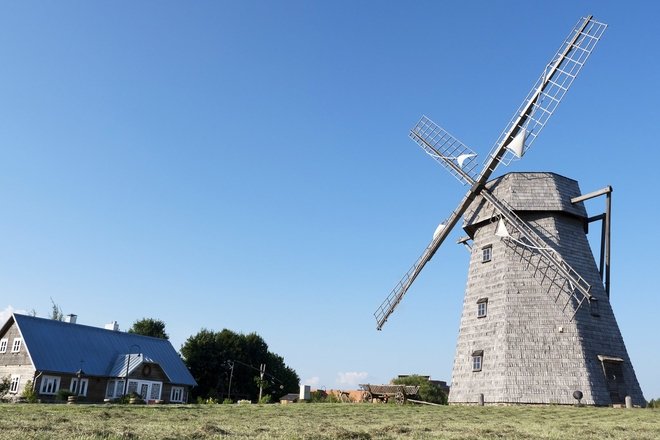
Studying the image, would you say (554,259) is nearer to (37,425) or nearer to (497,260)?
(497,260)

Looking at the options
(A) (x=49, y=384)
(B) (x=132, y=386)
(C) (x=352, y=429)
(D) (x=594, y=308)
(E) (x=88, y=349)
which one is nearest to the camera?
(C) (x=352, y=429)

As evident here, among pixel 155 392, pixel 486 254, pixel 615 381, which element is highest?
pixel 486 254

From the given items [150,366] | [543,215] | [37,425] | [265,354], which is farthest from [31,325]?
[543,215]

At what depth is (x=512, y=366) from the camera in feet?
83.8

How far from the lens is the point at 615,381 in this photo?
25.8 meters

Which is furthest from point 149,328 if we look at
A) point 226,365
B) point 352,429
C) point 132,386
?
point 352,429

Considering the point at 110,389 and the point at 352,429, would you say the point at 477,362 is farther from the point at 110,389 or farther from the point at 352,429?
the point at 110,389

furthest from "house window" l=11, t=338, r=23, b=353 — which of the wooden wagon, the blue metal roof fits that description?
the wooden wagon

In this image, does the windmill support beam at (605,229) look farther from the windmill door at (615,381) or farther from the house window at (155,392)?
the house window at (155,392)

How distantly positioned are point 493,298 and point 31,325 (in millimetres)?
35629

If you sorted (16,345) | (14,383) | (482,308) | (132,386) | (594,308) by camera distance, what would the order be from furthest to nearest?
(132,386) → (16,345) → (14,383) → (482,308) → (594,308)

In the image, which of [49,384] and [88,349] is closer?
[49,384]

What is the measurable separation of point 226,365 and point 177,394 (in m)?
13.3

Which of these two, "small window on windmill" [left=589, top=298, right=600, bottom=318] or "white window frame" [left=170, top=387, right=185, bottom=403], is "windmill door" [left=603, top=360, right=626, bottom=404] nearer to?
"small window on windmill" [left=589, top=298, right=600, bottom=318]
